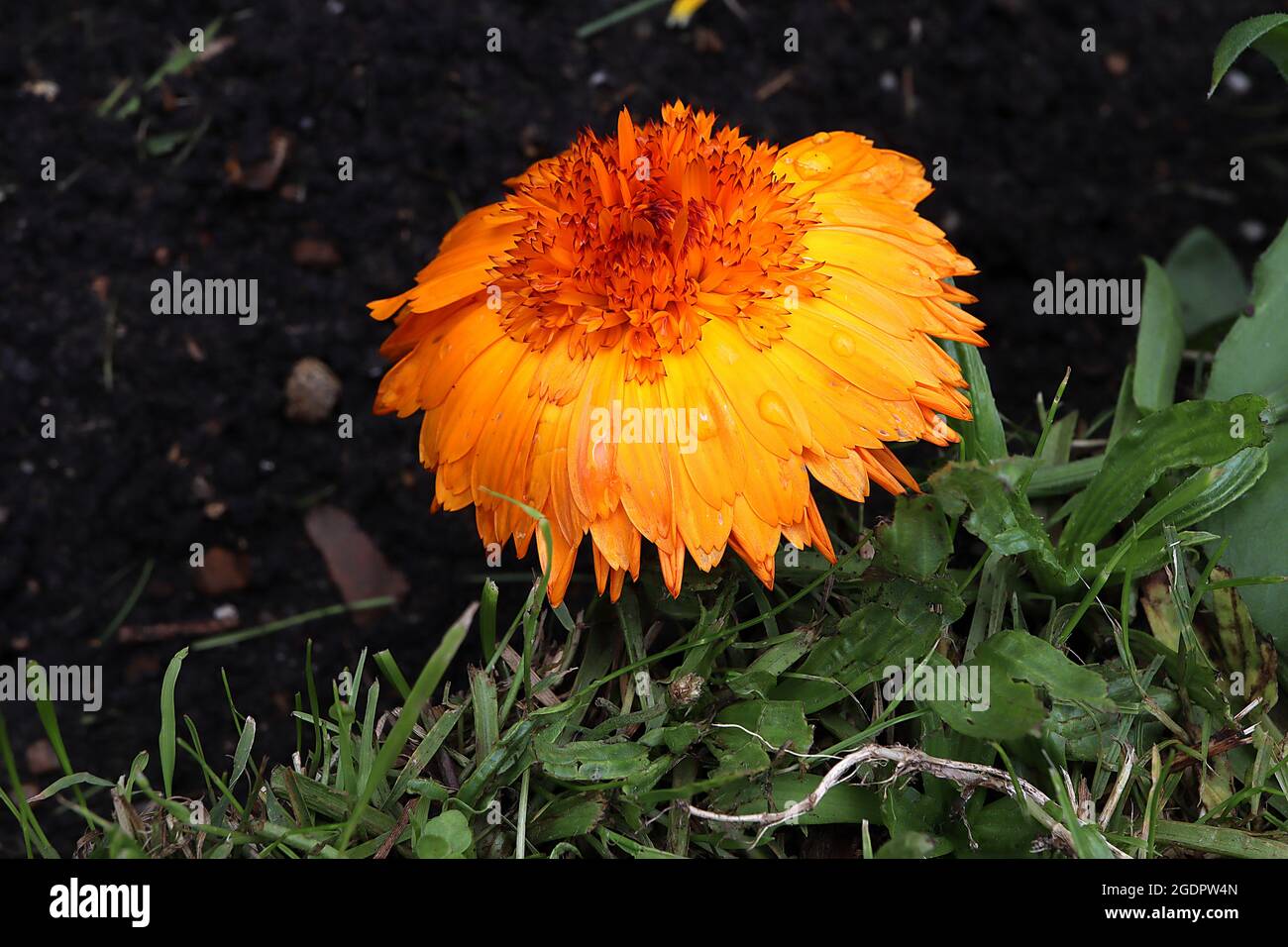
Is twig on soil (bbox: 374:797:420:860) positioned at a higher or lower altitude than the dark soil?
lower

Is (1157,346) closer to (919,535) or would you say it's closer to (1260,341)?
(1260,341)

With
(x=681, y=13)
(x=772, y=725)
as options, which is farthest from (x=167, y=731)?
(x=681, y=13)

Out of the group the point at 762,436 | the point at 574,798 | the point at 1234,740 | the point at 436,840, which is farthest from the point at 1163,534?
the point at 436,840

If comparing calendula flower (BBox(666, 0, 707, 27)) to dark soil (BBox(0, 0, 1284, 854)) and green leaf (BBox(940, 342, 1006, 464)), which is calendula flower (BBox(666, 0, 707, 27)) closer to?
dark soil (BBox(0, 0, 1284, 854))

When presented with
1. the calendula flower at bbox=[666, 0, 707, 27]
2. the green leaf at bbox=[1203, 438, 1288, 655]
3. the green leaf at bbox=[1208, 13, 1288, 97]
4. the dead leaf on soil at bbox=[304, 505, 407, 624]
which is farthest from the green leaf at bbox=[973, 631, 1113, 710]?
the calendula flower at bbox=[666, 0, 707, 27]

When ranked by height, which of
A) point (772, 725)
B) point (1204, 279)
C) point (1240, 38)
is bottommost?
point (772, 725)

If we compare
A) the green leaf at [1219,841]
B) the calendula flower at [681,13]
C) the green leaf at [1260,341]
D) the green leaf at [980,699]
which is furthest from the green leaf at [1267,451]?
the calendula flower at [681,13]
